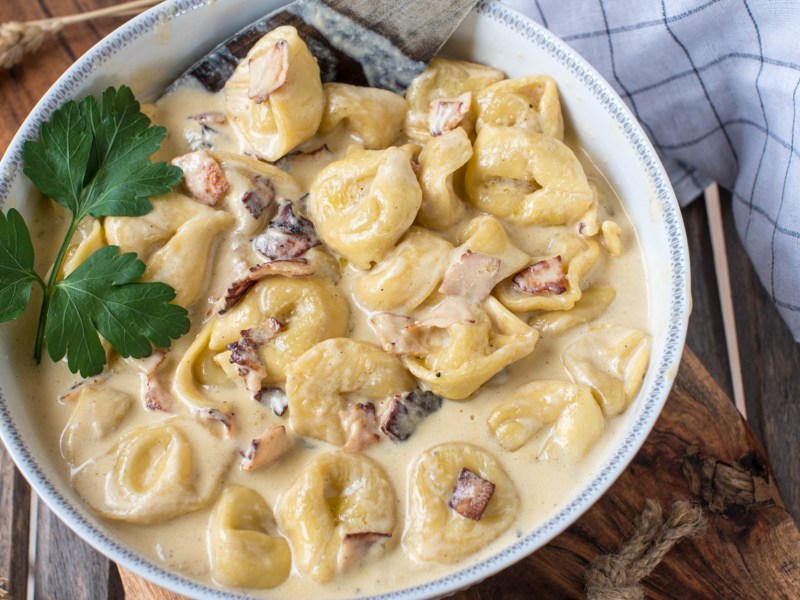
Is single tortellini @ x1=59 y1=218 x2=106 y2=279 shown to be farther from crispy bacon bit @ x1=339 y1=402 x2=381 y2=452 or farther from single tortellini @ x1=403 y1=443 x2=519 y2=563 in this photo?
single tortellini @ x1=403 y1=443 x2=519 y2=563

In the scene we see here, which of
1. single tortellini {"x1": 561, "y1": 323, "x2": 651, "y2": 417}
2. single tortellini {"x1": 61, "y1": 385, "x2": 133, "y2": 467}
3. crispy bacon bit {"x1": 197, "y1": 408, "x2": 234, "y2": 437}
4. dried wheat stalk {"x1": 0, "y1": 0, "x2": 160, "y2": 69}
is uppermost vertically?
dried wheat stalk {"x1": 0, "y1": 0, "x2": 160, "y2": 69}

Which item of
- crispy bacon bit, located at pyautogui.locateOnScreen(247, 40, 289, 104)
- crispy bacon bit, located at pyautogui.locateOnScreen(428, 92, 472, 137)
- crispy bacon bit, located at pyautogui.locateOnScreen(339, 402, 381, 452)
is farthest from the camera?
crispy bacon bit, located at pyautogui.locateOnScreen(428, 92, 472, 137)

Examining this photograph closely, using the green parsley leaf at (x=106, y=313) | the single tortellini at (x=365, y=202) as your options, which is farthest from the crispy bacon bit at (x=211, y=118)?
the green parsley leaf at (x=106, y=313)

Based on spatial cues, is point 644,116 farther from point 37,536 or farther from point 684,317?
point 37,536

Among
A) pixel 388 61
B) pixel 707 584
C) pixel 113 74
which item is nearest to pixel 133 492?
pixel 113 74

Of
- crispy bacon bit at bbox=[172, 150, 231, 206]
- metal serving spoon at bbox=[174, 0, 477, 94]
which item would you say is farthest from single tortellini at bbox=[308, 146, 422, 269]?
metal serving spoon at bbox=[174, 0, 477, 94]

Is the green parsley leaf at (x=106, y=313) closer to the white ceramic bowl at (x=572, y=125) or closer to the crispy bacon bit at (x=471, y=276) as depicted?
the white ceramic bowl at (x=572, y=125)

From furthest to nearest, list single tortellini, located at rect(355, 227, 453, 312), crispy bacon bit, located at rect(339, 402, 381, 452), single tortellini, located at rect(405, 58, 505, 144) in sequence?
single tortellini, located at rect(405, 58, 505, 144), single tortellini, located at rect(355, 227, 453, 312), crispy bacon bit, located at rect(339, 402, 381, 452)
